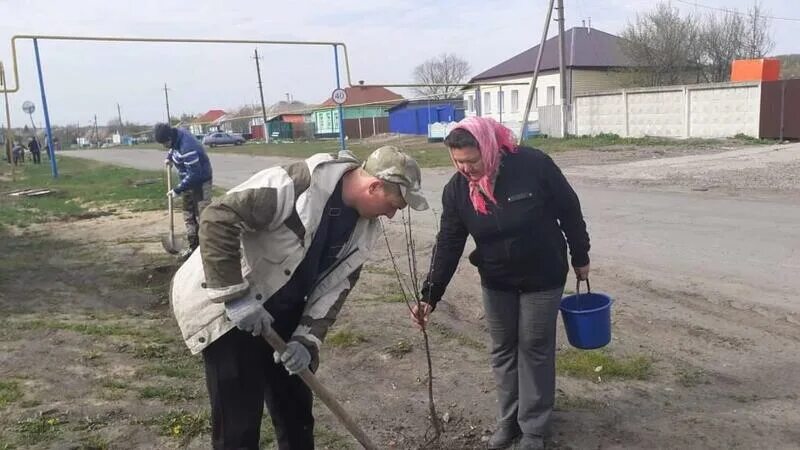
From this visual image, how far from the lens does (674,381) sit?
3.97m

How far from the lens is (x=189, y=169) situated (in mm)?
7859

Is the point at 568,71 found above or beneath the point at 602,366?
above

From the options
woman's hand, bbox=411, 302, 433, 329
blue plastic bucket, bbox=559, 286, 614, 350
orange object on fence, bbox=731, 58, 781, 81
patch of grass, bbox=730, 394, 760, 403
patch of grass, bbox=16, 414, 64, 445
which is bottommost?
patch of grass, bbox=730, 394, 760, 403

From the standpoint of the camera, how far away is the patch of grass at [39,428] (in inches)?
131

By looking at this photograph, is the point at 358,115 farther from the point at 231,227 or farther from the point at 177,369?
the point at 231,227

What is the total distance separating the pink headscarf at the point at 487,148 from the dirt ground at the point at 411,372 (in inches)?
50.8

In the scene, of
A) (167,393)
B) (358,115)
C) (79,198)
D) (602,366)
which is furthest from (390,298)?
(358,115)

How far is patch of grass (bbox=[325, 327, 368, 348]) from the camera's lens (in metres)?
4.75

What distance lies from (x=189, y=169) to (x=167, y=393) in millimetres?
4405

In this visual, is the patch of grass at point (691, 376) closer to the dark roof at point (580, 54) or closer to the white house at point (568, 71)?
the white house at point (568, 71)

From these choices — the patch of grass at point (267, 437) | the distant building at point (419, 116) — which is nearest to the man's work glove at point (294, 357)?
the patch of grass at point (267, 437)

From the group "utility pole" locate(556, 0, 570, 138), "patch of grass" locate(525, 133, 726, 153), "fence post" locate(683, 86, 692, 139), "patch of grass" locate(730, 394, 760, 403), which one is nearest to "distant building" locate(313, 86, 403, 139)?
"utility pole" locate(556, 0, 570, 138)

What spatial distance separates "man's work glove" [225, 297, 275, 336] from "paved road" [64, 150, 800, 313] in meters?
4.28

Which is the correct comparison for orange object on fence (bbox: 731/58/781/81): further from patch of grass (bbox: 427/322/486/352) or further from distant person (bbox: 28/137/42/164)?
distant person (bbox: 28/137/42/164)
